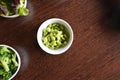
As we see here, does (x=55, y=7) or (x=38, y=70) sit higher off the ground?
(x=55, y=7)

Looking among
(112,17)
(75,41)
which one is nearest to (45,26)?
(75,41)

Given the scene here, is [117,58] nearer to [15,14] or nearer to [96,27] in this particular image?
[96,27]

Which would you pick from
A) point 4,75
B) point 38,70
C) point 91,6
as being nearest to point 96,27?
point 91,6

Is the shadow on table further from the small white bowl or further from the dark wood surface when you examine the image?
the small white bowl

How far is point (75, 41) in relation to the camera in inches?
38.6

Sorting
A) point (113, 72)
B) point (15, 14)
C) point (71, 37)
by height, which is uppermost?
point (15, 14)

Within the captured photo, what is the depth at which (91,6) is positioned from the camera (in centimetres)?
99

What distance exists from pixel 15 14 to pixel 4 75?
20cm

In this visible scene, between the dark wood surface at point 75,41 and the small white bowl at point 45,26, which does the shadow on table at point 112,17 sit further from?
the small white bowl at point 45,26

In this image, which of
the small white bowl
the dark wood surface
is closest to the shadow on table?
the dark wood surface

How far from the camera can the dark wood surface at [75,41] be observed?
0.97 meters

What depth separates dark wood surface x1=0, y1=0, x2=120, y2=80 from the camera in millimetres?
973

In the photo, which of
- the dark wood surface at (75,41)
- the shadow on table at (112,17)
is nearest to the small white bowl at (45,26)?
the dark wood surface at (75,41)

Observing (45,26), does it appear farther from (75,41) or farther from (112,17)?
(112,17)
